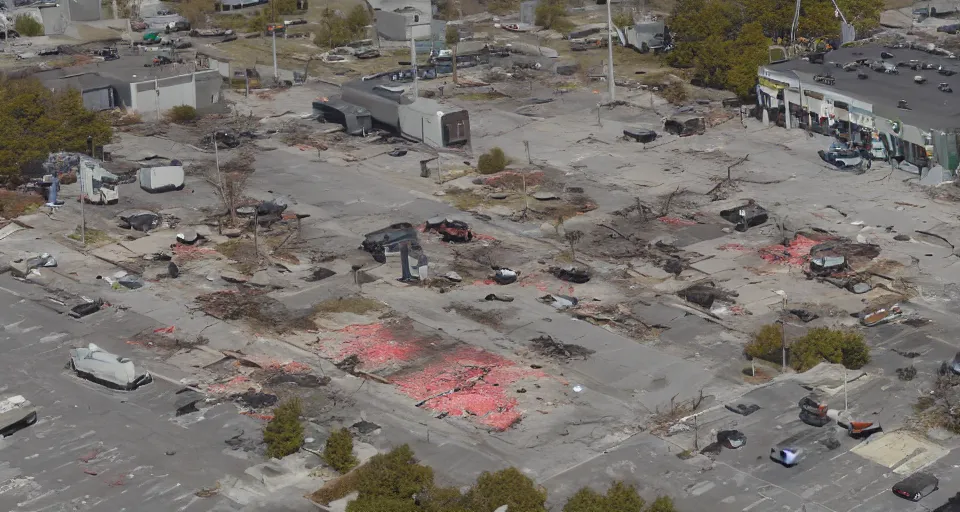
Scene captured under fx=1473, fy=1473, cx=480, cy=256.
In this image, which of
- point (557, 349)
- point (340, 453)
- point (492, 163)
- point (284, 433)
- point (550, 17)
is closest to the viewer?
point (340, 453)

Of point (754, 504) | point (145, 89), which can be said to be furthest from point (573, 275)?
point (145, 89)

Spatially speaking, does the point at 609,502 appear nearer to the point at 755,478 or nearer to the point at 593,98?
the point at 755,478

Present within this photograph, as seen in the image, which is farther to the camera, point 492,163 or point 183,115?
point 183,115

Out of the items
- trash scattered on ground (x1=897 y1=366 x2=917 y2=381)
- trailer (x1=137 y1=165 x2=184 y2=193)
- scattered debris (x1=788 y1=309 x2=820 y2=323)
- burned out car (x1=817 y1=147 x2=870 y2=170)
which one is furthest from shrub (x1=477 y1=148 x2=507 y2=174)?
trash scattered on ground (x1=897 y1=366 x2=917 y2=381)

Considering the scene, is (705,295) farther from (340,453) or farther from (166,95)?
(166,95)

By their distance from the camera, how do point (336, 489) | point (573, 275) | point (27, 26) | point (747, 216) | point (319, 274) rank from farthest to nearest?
point (27, 26) < point (747, 216) < point (319, 274) < point (573, 275) < point (336, 489)

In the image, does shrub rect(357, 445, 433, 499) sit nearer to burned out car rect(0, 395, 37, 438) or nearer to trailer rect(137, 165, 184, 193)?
burned out car rect(0, 395, 37, 438)

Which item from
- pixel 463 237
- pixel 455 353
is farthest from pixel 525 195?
pixel 455 353
